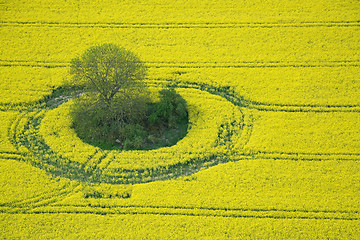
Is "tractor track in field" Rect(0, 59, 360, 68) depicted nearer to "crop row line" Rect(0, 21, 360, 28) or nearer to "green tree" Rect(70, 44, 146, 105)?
"crop row line" Rect(0, 21, 360, 28)

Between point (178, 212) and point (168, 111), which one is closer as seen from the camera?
point (178, 212)

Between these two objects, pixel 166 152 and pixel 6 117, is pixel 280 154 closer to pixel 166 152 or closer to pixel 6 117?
pixel 166 152

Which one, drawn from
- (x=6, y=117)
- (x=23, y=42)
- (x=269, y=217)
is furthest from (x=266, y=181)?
(x=23, y=42)

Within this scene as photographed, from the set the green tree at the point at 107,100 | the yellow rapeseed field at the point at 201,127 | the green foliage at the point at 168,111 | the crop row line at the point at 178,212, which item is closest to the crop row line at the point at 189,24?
the yellow rapeseed field at the point at 201,127

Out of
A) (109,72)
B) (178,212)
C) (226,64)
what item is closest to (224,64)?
(226,64)

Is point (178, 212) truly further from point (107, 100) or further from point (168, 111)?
point (107, 100)

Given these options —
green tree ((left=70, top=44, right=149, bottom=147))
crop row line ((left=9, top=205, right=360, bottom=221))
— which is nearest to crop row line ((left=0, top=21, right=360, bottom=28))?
green tree ((left=70, top=44, right=149, bottom=147))

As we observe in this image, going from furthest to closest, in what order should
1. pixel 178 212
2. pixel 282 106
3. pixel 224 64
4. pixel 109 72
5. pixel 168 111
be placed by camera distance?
pixel 224 64 → pixel 282 106 → pixel 168 111 → pixel 109 72 → pixel 178 212

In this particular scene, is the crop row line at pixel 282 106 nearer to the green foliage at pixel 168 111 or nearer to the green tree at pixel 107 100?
the green foliage at pixel 168 111
